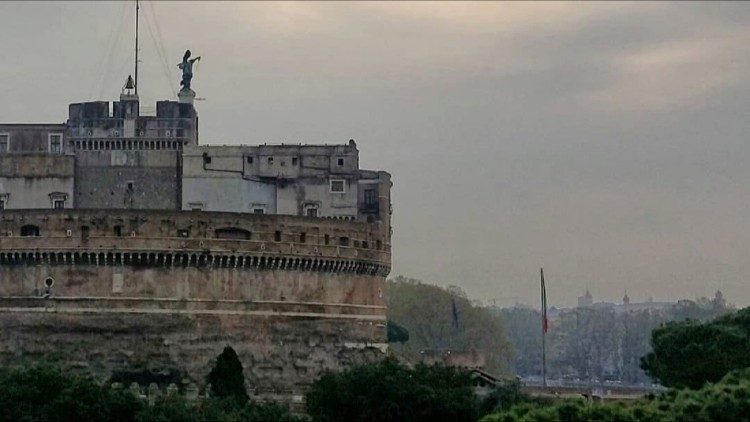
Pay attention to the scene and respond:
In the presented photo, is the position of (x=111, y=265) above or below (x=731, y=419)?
above

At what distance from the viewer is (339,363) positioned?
2291 inches

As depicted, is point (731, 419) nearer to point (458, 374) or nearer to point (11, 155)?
point (458, 374)

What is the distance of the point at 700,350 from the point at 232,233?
15987 mm

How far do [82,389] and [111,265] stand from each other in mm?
10768

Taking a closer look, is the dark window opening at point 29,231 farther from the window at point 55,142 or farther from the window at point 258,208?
the window at point 258,208

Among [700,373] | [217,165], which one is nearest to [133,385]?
[217,165]

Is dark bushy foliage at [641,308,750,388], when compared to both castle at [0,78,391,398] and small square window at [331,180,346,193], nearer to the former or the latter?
castle at [0,78,391,398]

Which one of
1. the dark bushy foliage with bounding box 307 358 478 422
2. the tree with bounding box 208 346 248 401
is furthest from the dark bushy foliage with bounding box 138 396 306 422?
the tree with bounding box 208 346 248 401

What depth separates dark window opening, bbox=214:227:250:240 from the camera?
185 feet

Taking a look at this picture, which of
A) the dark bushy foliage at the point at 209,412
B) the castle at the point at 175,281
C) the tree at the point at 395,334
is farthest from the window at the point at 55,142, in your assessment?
the tree at the point at 395,334

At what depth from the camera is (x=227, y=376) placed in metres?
52.7

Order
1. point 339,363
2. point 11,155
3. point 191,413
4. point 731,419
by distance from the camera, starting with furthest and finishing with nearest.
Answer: point 11,155 < point 339,363 < point 191,413 < point 731,419

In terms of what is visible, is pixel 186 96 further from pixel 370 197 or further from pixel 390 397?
pixel 390 397

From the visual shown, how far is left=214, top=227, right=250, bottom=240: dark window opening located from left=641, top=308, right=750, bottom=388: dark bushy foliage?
47.2ft
